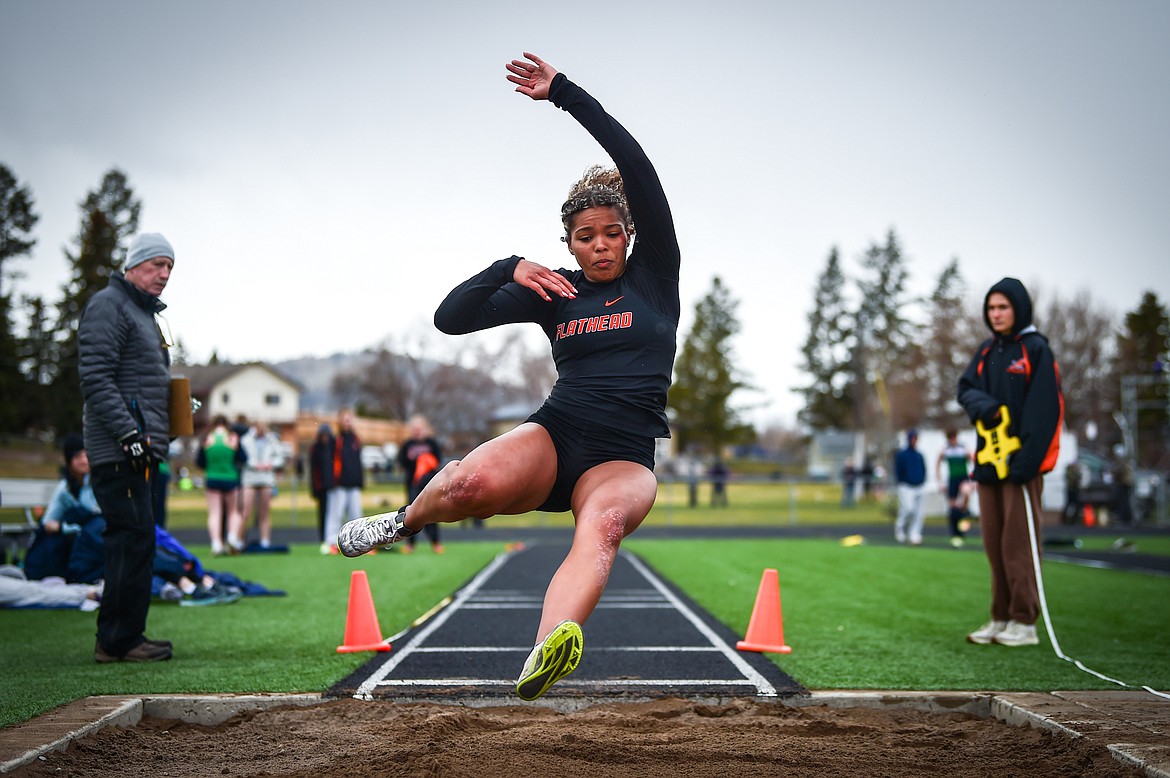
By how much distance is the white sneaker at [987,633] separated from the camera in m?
6.95

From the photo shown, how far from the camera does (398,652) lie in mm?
6301

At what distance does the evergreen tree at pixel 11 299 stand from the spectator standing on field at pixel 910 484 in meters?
44.2

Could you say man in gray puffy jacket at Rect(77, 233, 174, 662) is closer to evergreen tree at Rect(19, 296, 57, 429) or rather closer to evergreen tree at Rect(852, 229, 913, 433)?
evergreen tree at Rect(19, 296, 57, 429)

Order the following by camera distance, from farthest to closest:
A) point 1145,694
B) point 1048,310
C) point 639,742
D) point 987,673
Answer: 1. point 1048,310
2. point 987,673
3. point 1145,694
4. point 639,742

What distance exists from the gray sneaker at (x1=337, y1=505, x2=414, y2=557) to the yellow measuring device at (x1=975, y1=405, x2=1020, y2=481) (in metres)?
4.82

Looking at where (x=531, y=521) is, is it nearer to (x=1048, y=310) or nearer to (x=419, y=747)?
(x=419, y=747)

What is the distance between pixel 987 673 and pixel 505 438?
3639 millimetres

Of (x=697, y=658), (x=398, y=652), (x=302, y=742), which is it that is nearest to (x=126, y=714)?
(x=302, y=742)

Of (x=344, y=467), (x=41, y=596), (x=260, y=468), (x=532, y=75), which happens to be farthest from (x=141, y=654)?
(x=260, y=468)

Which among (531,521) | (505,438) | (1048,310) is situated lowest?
(531,521)

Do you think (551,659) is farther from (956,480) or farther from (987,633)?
(956,480)

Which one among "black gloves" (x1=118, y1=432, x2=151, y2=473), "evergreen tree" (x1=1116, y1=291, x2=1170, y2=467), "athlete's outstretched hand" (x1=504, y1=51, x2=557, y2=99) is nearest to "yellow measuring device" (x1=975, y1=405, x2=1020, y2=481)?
"athlete's outstretched hand" (x1=504, y1=51, x2=557, y2=99)

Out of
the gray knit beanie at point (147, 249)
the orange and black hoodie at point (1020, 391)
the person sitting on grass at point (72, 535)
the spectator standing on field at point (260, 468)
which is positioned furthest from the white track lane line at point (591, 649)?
the spectator standing on field at point (260, 468)

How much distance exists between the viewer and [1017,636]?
683cm
